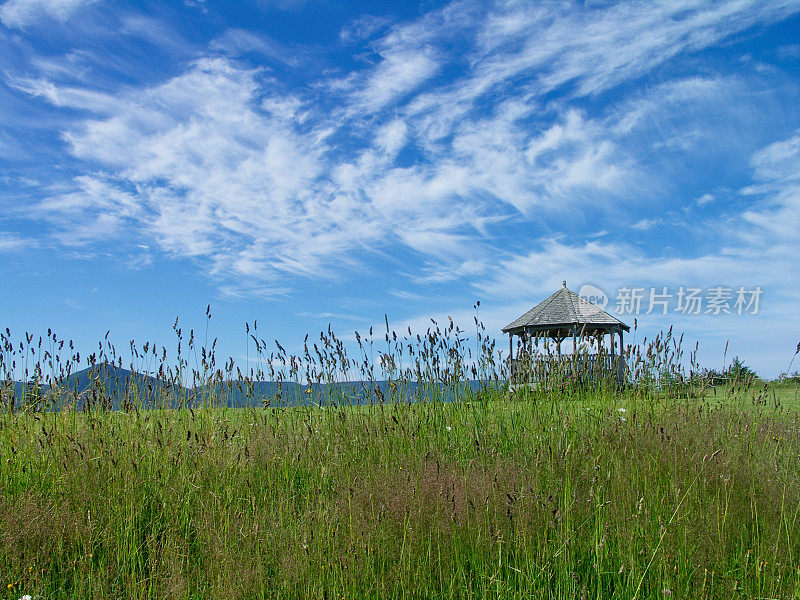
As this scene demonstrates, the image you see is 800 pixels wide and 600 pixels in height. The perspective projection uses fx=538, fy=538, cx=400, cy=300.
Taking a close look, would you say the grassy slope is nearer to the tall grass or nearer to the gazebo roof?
the tall grass

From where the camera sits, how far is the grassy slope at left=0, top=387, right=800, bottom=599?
2.69 meters

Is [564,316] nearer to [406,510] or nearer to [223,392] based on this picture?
[223,392]

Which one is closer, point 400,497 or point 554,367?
point 400,497

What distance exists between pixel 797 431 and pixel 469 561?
4.16 meters

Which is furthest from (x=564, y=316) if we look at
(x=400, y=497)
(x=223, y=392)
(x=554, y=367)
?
(x=400, y=497)

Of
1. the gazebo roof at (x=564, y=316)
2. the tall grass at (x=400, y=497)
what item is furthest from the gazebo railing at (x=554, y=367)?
the gazebo roof at (x=564, y=316)

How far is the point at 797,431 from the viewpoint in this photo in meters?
5.16

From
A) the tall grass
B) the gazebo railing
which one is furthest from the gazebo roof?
the tall grass

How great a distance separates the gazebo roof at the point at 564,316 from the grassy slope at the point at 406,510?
11306 millimetres

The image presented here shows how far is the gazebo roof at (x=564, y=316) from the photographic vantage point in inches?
634

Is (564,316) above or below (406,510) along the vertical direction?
above

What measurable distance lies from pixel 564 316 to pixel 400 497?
14324 millimetres

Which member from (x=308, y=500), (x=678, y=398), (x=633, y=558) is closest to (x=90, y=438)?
(x=308, y=500)

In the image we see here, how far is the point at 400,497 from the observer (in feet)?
10.2
